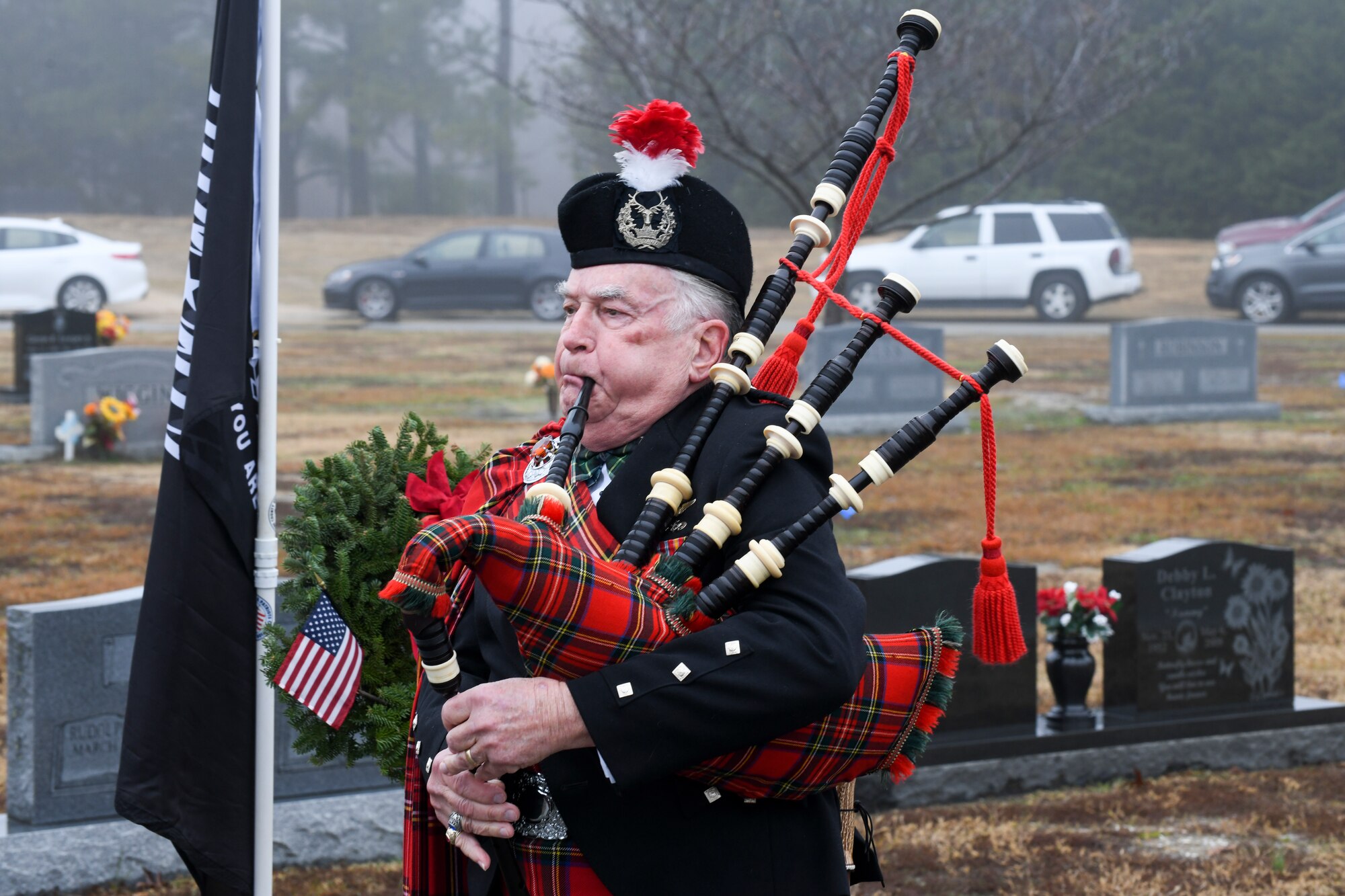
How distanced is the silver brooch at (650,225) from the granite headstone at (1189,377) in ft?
45.9

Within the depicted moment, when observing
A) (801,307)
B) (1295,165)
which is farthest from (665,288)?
(1295,165)

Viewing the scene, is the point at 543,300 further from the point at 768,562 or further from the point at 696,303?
the point at 768,562

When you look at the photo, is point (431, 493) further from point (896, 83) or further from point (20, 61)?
point (20, 61)

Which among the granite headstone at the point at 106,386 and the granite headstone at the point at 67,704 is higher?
the granite headstone at the point at 106,386

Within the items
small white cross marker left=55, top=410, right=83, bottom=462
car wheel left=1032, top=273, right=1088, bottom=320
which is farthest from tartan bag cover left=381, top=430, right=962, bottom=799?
car wheel left=1032, top=273, right=1088, bottom=320

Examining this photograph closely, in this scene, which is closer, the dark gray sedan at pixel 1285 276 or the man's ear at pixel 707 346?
the man's ear at pixel 707 346

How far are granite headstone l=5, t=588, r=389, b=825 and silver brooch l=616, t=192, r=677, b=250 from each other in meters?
2.95

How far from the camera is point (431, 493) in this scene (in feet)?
8.91

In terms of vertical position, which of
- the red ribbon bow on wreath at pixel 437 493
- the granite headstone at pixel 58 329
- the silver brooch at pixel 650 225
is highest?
the granite headstone at pixel 58 329

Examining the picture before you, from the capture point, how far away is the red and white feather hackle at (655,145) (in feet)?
7.35

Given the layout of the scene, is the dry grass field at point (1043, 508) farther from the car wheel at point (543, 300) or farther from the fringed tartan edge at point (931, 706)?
the fringed tartan edge at point (931, 706)

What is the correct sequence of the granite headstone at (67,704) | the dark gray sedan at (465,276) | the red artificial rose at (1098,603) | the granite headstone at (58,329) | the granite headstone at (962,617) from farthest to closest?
the dark gray sedan at (465,276) < the granite headstone at (58,329) < the red artificial rose at (1098,603) < the granite headstone at (962,617) < the granite headstone at (67,704)

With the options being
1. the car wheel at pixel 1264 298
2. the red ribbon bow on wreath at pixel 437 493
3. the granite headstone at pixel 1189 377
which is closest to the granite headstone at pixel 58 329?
the granite headstone at pixel 1189 377

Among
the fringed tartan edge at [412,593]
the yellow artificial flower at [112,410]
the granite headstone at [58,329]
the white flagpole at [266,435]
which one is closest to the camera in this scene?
the fringed tartan edge at [412,593]
